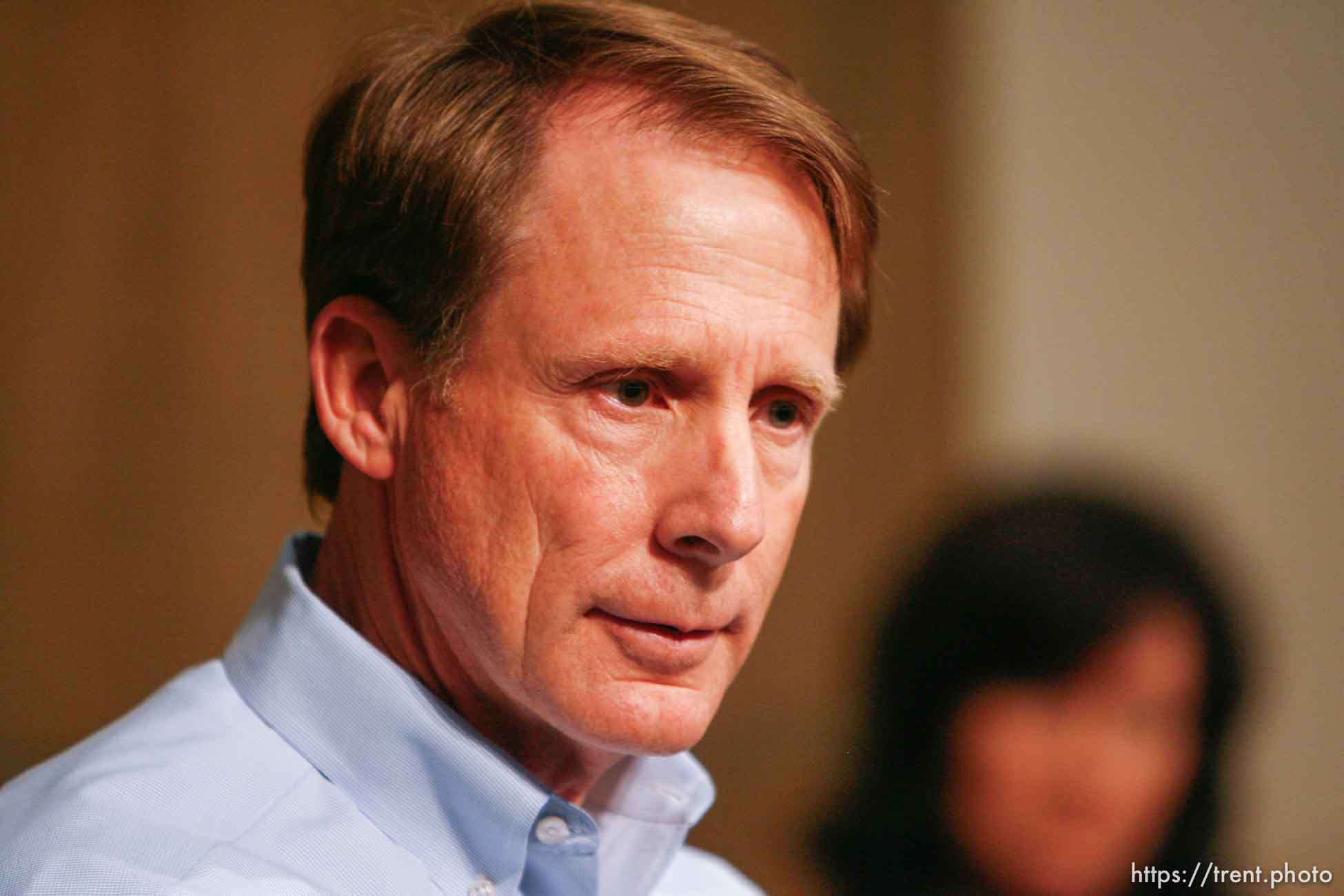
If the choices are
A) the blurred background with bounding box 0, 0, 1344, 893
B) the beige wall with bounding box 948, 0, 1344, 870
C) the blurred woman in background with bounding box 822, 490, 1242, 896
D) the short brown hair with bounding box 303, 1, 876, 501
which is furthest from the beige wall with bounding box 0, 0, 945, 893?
the short brown hair with bounding box 303, 1, 876, 501

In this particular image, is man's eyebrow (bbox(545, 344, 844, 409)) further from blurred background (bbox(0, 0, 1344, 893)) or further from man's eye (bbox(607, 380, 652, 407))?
blurred background (bbox(0, 0, 1344, 893))

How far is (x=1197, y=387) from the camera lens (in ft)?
10.8

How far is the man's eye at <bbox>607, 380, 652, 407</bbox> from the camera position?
1.21m

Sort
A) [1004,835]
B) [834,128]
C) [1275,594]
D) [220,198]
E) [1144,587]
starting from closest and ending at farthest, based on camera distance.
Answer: [834,128]
[1004,835]
[1144,587]
[220,198]
[1275,594]

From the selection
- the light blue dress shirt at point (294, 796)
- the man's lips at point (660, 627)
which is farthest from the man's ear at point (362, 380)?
the man's lips at point (660, 627)

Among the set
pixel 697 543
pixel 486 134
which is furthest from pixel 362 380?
pixel 697 543

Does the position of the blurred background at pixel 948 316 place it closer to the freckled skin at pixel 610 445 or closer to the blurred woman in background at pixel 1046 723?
the blurred woman in background at pixel 1046 723

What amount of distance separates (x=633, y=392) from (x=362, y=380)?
0.95 feet

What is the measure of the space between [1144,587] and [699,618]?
138 cm

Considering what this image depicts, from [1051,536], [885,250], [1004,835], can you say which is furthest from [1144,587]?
[885,250]

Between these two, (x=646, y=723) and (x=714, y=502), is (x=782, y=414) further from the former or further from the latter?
(x=646, y=723)

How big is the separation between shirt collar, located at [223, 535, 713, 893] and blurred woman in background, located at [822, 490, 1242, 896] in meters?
1.14

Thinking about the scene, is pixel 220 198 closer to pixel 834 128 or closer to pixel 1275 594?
pixel 834 128

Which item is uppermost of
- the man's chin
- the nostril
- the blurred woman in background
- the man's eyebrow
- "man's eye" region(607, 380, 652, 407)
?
the man's eyebrow
